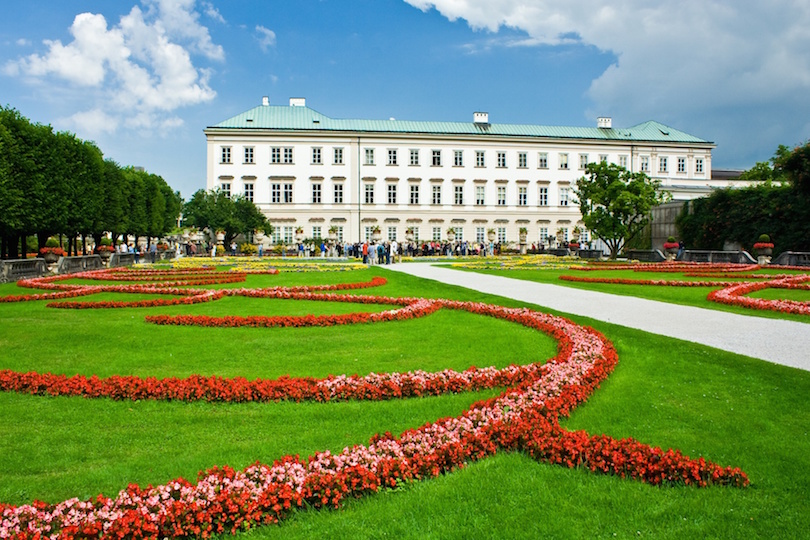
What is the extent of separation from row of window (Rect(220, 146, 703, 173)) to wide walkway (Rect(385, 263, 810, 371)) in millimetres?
46201

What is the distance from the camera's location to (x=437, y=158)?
60.9m

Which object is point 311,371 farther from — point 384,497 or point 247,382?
point 384,497

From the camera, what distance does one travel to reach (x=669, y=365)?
657cm

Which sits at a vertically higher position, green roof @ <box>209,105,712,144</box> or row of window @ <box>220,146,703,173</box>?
green roof @ <box>209,105,712,144</box>

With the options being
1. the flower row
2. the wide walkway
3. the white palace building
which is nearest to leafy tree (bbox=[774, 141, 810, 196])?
the wide walkway

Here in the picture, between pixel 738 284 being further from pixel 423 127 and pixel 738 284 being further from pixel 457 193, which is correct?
pixel 423 127

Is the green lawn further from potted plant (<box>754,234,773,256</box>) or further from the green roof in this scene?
the green roof

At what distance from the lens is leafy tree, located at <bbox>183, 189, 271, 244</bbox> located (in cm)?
4859

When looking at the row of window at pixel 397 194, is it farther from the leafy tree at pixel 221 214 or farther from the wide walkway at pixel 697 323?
the wide walkway at pixel 697 323

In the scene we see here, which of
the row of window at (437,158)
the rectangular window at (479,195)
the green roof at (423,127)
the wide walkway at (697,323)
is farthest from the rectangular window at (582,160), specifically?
the wide walkway at (697,323)

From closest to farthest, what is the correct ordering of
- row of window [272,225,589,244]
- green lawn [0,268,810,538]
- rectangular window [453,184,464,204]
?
green lawn [0,268,810,538]
row of window [272,225,589,244]
rectangular window [453,184,464,204]

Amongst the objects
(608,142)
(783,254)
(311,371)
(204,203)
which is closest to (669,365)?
(311,371)

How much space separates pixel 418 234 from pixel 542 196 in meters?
14.6

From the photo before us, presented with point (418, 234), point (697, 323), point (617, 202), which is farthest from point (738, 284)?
point (418, 234)
